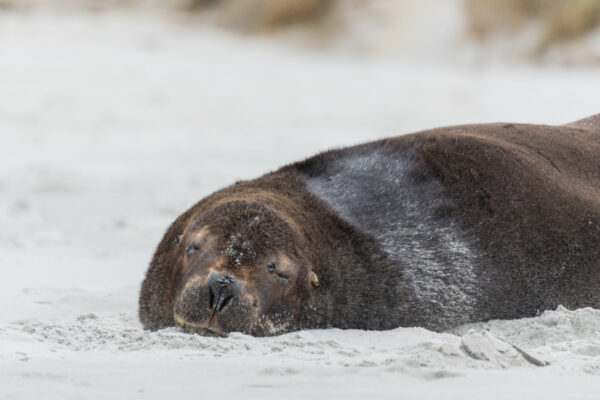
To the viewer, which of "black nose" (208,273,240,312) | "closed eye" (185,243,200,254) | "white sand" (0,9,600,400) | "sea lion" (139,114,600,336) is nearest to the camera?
"white sand" (0,9,600,400)

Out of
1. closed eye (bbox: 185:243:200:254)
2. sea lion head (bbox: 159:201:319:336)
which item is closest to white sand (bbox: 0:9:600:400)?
sea lion head (bbox: 159:201:319:336)

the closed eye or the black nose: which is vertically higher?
the closed eye

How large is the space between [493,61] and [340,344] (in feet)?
40.3

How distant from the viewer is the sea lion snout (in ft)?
15.8

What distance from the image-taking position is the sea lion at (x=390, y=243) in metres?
4.98

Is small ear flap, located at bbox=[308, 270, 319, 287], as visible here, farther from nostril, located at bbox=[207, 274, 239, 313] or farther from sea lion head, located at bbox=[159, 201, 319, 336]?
nostril, located at bbox=[207, 274, 239, 313]

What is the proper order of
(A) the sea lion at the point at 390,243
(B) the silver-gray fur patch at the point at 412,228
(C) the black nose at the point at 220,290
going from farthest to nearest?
1. (B) the silver-gray fur patch at the point at 412,228
2. (A) the sea lion at the point at 390,243
3. (C) the black nose at the point at 220,290

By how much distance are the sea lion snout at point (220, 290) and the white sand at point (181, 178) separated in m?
0.19

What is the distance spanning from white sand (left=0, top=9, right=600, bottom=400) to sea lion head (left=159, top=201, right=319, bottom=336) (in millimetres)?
139

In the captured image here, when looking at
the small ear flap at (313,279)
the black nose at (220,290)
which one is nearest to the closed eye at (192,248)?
the black nose at (220,290)

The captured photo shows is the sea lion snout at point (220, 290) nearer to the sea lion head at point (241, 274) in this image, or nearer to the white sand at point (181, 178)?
the sea lion head at point (241, 274)

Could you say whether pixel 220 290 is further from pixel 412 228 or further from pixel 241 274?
pixel 412 228

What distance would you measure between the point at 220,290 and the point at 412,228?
1.07 metres

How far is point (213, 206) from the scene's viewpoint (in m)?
5.35
